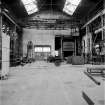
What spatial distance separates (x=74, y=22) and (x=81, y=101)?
21629 mm

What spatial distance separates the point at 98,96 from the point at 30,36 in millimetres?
25045

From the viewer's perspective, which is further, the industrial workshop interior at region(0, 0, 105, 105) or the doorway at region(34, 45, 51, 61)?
the doorway at region(34, 45, 51, 61)

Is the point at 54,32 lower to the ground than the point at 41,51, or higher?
higher

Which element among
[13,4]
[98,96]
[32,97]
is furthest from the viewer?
[13,4]

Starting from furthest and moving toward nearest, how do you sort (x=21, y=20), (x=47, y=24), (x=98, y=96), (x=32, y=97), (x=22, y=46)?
(x=22, y=46) < (x=47, y=24) < (x=21, y=20) < (x=32, y=97) < (x=98, y=96)

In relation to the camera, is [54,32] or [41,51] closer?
[41,51]

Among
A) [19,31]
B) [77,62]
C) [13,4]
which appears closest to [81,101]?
[77,62]

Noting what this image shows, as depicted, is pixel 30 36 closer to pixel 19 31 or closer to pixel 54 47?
pixel 19 31

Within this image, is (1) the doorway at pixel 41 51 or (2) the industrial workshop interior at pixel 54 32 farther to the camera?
(1) the doorway at pixel 41 51

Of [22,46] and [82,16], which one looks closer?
[82,16]

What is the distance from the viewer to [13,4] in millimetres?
18469

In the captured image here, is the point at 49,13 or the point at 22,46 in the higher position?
the point at 49,13

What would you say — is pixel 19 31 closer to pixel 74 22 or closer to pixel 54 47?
pixel 54 47

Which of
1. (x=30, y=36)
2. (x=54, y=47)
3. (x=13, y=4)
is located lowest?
(x=54, y=47)
